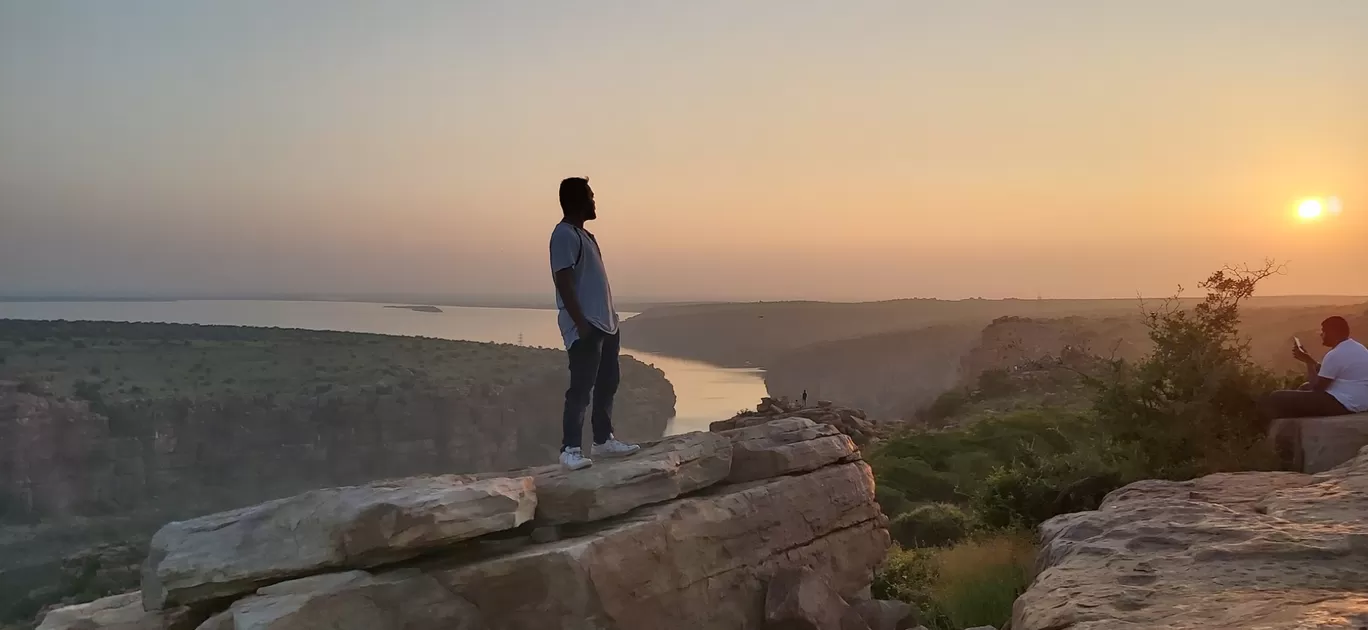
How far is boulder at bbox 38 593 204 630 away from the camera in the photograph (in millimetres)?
7586

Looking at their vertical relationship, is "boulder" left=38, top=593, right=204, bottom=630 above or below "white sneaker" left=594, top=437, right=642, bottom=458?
below

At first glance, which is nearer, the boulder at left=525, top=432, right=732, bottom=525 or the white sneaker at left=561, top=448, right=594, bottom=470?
the boulder at left=525, top=432, right=732, bottom=525

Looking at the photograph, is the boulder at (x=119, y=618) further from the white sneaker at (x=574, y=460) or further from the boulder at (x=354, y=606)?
the white sneaker at (x=574, y=460)

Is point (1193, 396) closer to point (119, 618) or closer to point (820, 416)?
point (119, 618)

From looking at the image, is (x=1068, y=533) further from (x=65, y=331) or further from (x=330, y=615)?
(x=65, y=331)

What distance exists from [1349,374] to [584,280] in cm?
952

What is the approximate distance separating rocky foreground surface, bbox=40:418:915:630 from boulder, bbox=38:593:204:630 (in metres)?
0.02

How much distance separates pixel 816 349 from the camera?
9588 cm

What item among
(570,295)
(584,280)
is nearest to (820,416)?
(584,280)

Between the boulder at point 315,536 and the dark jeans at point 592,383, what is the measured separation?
1318 millimetres

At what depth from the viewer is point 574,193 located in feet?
29.3

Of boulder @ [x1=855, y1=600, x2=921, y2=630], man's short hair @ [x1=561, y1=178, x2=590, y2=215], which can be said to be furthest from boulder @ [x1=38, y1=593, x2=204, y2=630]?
boulder @ [x1=855, y1=600, x2=921, y2=630]

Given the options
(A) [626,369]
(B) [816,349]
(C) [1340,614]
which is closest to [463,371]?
(A) [626,369]

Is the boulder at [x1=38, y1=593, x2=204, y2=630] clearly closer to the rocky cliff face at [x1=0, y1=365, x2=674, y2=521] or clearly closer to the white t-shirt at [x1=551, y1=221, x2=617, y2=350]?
the white t-shirt at [x1=551, y1=221, x2=617, y2=350]
